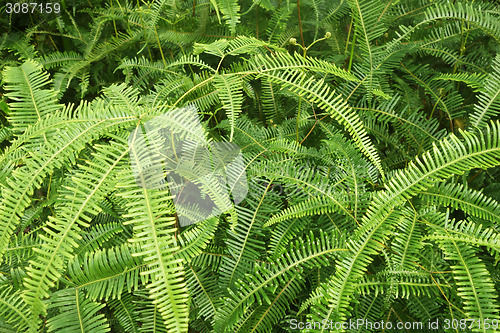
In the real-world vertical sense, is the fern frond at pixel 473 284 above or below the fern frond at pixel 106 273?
above

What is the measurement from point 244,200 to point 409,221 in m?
0.67

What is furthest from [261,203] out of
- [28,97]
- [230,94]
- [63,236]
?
[28,97]

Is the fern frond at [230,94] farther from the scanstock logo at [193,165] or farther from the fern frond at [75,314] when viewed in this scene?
the fern frond at [75,314]

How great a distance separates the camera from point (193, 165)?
1.41m

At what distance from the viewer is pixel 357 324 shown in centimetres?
122

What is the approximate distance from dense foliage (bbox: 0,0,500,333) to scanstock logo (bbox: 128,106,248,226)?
24mm

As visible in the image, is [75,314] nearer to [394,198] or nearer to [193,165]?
[193,165]

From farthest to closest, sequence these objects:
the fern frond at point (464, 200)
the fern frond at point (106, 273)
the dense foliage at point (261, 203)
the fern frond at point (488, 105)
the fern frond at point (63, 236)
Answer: the fern frond at point (488, 105) → the fern frond at point (464, 200) → the fern frond at point (106, 273) → the dense foliage at point (261, 203) → the fern frond at point (63, 236)

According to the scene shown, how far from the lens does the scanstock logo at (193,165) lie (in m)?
1.04

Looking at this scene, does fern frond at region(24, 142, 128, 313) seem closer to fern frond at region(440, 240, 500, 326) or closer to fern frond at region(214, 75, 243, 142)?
fern frond at region(214, 75, 243, 142)

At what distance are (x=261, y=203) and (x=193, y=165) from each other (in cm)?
33

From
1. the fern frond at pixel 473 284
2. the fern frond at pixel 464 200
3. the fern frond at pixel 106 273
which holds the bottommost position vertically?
the fern frond at pixel 106 273

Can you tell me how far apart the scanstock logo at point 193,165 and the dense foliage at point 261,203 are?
2cm

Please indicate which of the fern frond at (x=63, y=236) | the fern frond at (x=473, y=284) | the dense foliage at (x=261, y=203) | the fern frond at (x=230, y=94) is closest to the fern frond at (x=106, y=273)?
the dense foliage at (x=261, y=203)
